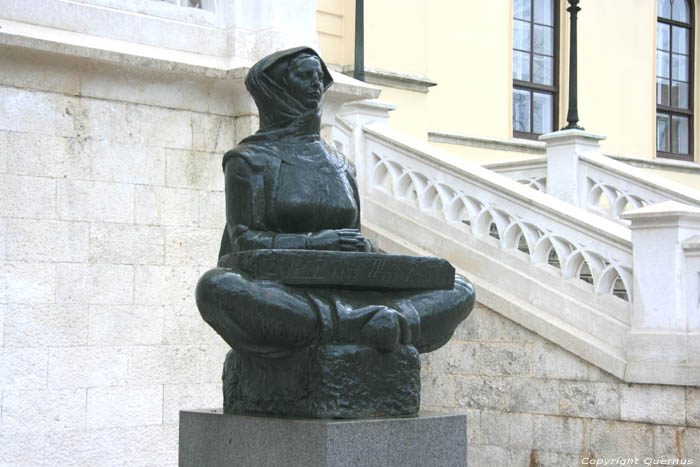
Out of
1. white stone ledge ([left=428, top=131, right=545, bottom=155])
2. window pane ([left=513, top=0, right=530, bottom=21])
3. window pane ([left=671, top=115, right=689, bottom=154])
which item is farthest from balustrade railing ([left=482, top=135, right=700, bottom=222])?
window pane ([left=671, top=115, right=689, bottom=154])

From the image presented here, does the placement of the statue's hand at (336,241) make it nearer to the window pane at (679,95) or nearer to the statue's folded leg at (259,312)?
the statue's folded leg at (259,312)

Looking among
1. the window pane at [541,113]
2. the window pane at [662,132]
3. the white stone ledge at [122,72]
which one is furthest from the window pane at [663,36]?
the white stone ledge at [122,72]

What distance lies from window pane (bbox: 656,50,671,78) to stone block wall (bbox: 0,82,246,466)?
14.2m

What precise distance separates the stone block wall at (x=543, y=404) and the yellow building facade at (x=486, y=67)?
257 inches

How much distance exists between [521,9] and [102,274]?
1243cm

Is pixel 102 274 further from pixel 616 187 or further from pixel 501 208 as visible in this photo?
pixel 616 187

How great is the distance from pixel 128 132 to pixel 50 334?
5.11 ft

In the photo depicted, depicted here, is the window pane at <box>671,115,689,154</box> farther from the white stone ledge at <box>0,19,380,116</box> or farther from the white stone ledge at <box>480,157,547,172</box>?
the white stone ledge at <box>0,19,380,116</box>

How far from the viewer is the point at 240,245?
17.6 feet

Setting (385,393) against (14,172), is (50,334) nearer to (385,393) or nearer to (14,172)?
(14,172)

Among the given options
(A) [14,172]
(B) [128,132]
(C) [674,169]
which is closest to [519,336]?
(B) [128,132]

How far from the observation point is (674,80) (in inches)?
869

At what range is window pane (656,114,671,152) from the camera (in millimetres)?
21717

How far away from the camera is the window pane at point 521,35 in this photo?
19.1m
